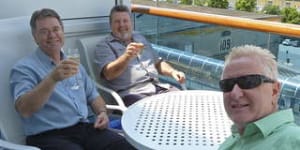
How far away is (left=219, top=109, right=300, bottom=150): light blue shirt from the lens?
3.67 feet

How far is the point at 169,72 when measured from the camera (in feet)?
10.5

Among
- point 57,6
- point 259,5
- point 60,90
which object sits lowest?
point 259,5

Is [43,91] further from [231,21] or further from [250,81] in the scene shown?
[231,21]

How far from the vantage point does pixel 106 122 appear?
246 centimetres

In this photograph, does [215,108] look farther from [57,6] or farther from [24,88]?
[57,6]

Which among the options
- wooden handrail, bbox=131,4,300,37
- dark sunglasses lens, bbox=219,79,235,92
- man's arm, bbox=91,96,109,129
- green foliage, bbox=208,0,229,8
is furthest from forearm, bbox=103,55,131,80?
green foliage, bbox=208,0,229,8

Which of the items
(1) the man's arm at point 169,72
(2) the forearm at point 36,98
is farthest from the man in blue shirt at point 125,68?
(2) the forearm at point 36,98

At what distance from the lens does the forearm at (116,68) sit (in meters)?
2.80

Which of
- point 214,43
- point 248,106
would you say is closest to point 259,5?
point 214,43

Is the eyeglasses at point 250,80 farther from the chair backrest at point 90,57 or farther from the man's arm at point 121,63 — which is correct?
the chair backrest at point 90,57

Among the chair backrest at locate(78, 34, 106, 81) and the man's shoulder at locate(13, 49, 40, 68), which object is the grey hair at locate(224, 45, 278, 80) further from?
the chair backrest at locate(78, 34, 106, 81)

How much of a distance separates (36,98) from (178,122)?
0.73 meters

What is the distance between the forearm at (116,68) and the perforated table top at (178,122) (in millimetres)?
433

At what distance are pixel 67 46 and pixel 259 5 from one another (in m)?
35.3
